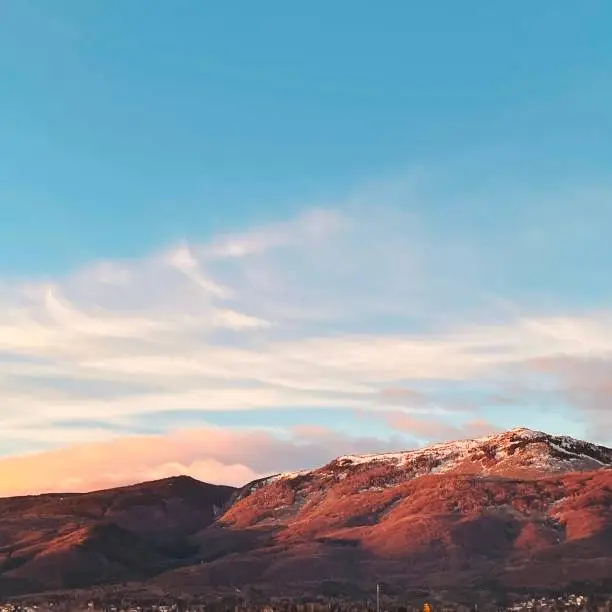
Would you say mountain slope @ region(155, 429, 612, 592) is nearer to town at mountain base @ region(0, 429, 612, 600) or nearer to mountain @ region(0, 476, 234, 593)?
town at mountain base @ region(0, 429, 612, 600)

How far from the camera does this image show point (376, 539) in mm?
142875

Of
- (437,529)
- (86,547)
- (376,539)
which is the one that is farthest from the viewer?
(86,547)

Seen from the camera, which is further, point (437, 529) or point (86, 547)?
point (86, 547)

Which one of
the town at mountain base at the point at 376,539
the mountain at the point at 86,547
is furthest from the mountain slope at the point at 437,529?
the mountain at the point at 86,547

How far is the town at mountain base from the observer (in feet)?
395

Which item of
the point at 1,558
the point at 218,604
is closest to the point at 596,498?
the point at 218,604

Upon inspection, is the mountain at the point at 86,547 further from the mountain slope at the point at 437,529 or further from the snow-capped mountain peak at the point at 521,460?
the snow-capped mountain peak at the point at 521,460

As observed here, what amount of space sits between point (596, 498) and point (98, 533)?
290 ft

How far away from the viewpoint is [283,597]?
360 feet

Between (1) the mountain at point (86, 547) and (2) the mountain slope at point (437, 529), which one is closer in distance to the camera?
(2) the mountain slope at point (437, 529)

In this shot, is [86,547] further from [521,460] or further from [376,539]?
[521,460]

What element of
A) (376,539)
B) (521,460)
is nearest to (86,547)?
(376,539)

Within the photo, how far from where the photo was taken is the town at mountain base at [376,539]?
395ft

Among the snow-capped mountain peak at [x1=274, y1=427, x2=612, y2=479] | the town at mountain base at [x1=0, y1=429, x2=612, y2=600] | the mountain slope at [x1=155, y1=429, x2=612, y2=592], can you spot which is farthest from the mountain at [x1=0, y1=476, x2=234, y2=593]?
the snow-capped mountain peak at [x1=274, y1=427, x2=612, y2=479]
